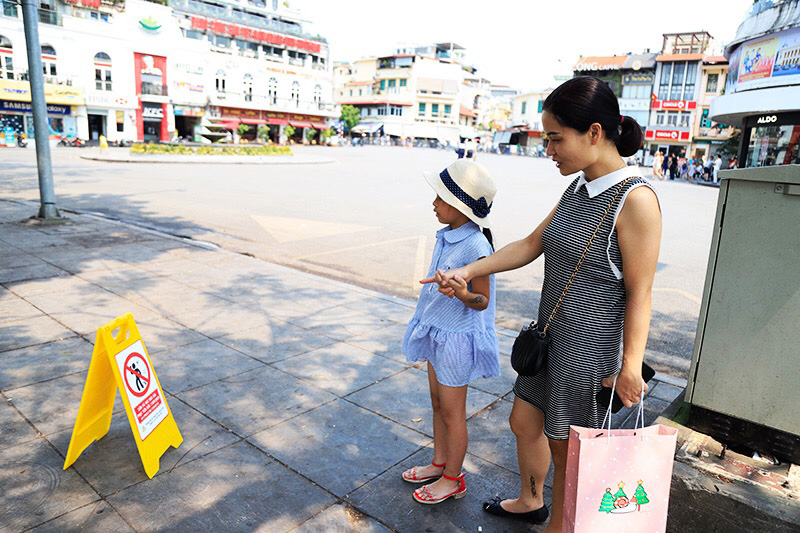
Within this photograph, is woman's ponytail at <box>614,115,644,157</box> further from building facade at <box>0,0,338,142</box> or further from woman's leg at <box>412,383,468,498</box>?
building facade at <box>0,0,338,142</box>

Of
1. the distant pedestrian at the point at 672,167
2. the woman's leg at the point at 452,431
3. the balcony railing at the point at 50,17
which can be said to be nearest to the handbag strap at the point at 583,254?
the woman's leg at the point at 452,431

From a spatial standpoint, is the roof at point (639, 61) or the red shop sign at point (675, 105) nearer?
the red shop sign at point (675, 105)

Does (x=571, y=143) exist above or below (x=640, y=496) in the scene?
above

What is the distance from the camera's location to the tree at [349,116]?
256ft

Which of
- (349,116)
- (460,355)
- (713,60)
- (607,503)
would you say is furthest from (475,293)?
(349,116)

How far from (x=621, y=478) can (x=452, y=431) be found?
98 centimetres

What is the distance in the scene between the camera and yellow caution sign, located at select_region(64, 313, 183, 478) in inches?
112

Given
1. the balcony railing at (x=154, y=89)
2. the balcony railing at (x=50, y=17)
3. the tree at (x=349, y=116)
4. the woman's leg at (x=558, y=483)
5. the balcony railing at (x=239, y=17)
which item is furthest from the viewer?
the tree at (x=349, y=116)

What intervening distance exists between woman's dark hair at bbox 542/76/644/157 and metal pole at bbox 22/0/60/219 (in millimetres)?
8782

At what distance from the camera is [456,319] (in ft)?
8.55

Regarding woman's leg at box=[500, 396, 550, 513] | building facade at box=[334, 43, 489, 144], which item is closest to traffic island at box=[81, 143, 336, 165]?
woman's leg at box=[500, 396, 550, 513]

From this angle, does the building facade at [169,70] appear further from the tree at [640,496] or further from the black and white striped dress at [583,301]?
the tree at [640,496]

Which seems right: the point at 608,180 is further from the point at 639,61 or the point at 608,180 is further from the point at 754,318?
the point at 639,61

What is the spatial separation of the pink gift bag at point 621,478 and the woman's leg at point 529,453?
57 cm
